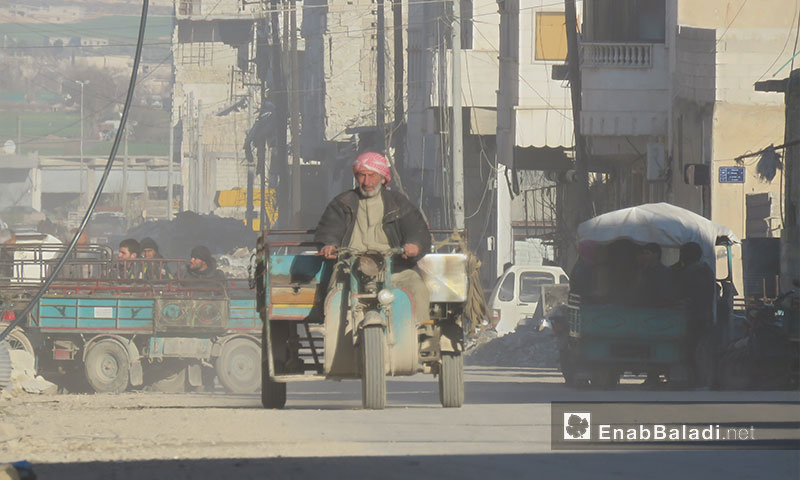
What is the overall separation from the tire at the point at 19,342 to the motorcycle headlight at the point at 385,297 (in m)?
11.0

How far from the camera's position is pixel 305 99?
79250 mm

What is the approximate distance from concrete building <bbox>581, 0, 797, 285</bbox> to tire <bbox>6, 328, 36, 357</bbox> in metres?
12.6

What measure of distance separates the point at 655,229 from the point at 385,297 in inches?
366

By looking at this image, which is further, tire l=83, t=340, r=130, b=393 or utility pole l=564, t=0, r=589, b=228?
utility pole l=564, t=0, r=589, b=228

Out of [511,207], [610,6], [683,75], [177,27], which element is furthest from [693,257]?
[177,27]

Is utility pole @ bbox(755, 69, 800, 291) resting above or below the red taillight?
above

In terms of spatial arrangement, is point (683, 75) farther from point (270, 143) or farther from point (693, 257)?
point (270, 143)

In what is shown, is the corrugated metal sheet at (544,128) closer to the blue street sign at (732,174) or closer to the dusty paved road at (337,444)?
the blue street sign at (732,174)

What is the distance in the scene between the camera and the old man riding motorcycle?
38.9ft

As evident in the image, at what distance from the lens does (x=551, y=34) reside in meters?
38.7

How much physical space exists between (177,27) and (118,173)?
16.1 meters

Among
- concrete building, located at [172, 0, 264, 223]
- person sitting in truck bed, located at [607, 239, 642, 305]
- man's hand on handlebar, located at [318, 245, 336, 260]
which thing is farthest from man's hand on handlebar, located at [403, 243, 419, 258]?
concrete building, located at [172, 0, 264, 223]

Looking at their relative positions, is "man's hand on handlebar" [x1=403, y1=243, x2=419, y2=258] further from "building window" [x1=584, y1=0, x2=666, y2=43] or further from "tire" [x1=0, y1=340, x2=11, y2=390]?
"building window" [x1=584, y1=0, x2=666, y2=43]

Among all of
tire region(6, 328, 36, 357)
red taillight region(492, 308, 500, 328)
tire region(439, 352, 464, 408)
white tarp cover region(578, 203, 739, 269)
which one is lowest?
red taillight region(492, 308, 500, 328)
